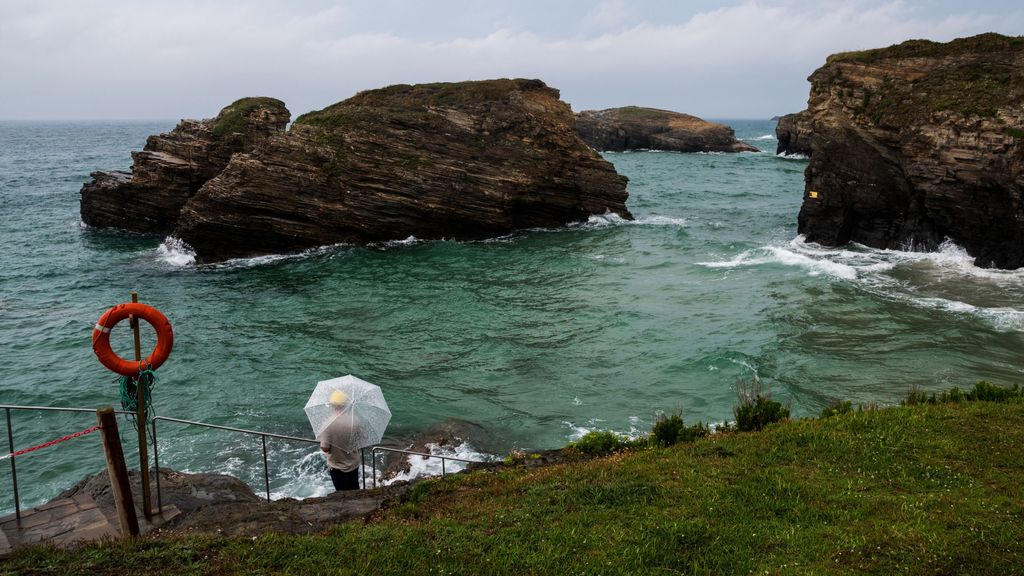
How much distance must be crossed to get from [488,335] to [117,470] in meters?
16.1

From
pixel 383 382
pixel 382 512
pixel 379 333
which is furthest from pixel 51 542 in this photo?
pixel 379 333

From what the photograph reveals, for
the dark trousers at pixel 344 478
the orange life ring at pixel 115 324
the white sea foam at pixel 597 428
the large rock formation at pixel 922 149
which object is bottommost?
the white sea foam at pixel 597 428

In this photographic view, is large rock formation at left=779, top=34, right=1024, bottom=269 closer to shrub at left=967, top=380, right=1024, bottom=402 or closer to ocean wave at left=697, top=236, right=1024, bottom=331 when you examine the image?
ocean wave at left=697, top=236, right=1024, bottom=331

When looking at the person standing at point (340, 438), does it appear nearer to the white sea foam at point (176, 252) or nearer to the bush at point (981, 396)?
the bush at point (981, 396)

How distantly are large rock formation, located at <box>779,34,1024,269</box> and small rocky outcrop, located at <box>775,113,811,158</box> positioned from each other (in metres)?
66.2

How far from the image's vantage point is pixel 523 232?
141ft

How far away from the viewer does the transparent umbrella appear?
41.5 ft

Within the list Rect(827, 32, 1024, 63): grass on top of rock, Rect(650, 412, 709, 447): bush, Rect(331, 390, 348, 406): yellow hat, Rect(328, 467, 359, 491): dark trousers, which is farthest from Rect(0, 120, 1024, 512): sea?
Rect(827, 32, 1024, 63): grass on top of rock

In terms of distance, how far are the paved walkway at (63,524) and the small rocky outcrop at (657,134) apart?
113600 mm

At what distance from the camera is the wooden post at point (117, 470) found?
9.42 m

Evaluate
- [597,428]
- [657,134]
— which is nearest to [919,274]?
[597,428]

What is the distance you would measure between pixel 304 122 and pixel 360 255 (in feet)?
30.3

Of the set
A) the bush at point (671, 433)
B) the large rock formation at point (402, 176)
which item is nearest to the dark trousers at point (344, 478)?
the bush at point (671, 433)

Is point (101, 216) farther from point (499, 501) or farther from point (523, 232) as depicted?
point (499, 501)
